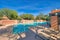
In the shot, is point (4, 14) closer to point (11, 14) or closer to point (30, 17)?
point (11, 14)

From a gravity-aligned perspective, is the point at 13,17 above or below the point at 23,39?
above

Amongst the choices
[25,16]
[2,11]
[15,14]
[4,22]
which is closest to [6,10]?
[2,11]

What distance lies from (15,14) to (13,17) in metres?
1.22

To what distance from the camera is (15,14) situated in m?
39.2

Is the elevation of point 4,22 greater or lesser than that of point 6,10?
lesser

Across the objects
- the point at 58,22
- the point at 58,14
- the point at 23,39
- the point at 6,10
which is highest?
the point at 6,10

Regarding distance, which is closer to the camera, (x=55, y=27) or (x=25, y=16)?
(x=55, y=27)

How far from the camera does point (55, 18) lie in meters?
14.5

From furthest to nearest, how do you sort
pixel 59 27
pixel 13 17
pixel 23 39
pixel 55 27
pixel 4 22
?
pixel 13 17
pixel 4 22
pixel 55 27
pixel 59 27
pixel 23 39

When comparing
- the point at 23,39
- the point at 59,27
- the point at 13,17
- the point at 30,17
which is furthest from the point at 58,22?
the point at 30,17

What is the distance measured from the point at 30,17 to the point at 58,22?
2905 centimetres

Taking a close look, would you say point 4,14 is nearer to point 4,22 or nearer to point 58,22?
point 4,22

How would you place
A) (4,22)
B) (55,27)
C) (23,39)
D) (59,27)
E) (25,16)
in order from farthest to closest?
(25,16), (4,22), (55,27), (59,27), (23,39)

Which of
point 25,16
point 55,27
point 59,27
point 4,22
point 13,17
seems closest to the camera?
point 59,27
